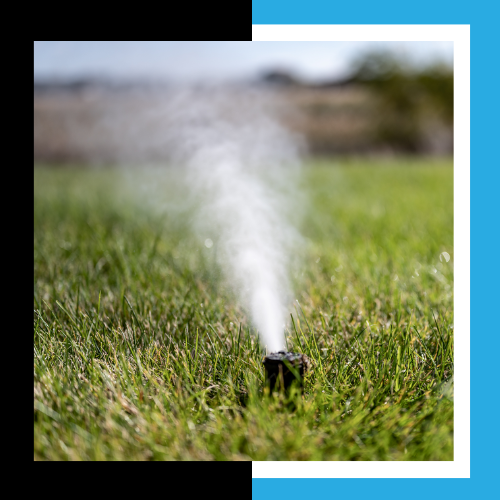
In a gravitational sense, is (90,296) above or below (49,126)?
below

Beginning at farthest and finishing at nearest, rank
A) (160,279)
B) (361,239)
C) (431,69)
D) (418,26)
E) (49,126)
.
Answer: (431,69) < (49,126) < (361,239) < (160,279) < (418,26)

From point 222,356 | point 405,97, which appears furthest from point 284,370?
point 405,97

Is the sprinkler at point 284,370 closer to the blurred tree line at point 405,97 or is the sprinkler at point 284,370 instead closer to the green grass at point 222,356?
the green grass at point 222,356

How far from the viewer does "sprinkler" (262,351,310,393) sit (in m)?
1.41

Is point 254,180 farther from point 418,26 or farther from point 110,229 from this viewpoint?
point 418,26

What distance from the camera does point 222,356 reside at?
1647 millimetres

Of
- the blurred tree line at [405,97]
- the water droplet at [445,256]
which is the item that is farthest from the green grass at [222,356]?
the blurred tree line at [405,97]

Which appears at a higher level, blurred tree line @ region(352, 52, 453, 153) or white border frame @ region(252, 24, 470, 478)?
blurred tree line @ region(352, 52, 453, 153)

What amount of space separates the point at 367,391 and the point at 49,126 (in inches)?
261

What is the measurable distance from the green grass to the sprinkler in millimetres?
52

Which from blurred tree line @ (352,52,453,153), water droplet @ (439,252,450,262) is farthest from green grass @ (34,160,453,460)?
blurred tree line @ (352,52,453,153)

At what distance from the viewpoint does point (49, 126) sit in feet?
22.8

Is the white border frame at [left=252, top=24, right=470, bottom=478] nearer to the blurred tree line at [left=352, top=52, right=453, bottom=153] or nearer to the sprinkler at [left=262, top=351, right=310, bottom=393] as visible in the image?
the sprinkler at [left=262, top=351, right=310, bottom=393]
